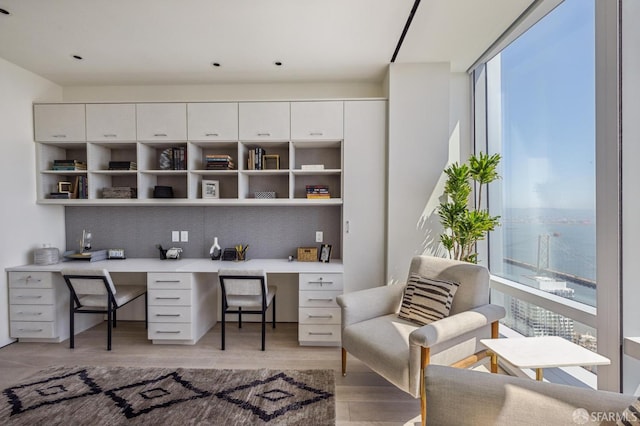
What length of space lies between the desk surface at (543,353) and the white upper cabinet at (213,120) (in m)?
2.81

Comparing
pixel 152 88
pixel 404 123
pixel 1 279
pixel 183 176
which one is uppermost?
pixel 152 88

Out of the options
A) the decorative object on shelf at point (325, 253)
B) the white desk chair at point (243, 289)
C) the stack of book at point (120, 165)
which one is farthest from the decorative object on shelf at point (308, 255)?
the stack of book at point (120, 165)

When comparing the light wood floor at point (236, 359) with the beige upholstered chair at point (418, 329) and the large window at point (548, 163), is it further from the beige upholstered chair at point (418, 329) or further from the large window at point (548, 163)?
the large window at point (548, 163)

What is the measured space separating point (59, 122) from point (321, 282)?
3.22 metres

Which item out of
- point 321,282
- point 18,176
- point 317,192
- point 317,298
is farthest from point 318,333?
point 18,176

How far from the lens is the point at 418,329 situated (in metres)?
1.69

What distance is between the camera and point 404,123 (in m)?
2.92

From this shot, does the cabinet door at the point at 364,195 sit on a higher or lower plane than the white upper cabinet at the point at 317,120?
lower

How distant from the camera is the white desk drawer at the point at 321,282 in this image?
2816 millimetres

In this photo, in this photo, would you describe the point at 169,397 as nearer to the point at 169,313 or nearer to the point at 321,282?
the point at 169,313

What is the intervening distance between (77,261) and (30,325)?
0.69m

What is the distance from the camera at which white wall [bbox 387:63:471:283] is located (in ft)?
9.55

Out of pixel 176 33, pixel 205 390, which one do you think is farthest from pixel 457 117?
pixel 205 390

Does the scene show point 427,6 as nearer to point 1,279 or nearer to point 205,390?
point 205,390
